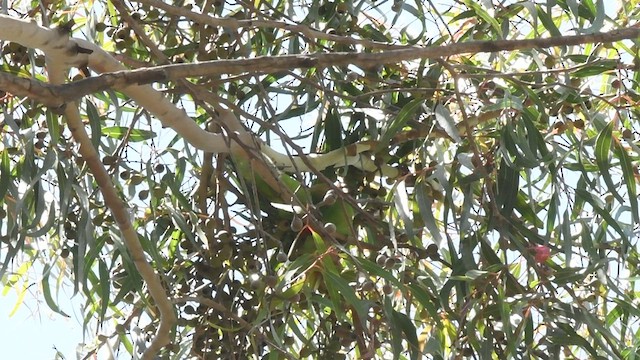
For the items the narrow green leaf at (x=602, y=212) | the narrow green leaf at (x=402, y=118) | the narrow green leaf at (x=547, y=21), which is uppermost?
the narrow green leaf at (x=547, y=21)

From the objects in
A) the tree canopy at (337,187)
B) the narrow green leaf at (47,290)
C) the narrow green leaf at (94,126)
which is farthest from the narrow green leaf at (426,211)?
the narrow green leaf at (47,290)

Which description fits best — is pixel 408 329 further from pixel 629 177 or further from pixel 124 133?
pixel 124 133

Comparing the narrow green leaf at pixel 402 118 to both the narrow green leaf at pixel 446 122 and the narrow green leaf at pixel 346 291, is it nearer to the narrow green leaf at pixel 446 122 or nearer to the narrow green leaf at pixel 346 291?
the narrow green leaf at pixel 446 122

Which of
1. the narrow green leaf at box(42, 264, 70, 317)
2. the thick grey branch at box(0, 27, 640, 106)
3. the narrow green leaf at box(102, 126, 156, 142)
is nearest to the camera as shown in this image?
the thick grey branch at box(0, 27, 640, 106)

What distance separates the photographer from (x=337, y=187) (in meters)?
1.77

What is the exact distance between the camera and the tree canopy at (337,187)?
1.67m

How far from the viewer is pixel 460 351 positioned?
180cm

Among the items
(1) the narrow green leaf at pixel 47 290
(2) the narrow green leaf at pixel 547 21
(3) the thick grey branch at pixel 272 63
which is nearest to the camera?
(3) the thick grey branch at pixel 272 63

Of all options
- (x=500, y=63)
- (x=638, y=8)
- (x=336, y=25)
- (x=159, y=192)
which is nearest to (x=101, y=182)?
(x=159, y=192)

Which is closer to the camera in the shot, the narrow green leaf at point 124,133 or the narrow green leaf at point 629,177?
the narrow green leaf at point 629,177

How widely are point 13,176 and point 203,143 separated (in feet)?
1.32

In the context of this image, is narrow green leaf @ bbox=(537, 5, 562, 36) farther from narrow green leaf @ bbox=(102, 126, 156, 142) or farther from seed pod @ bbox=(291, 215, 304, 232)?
narrow green leaf @ bbox=(102, 126, 156, 142)

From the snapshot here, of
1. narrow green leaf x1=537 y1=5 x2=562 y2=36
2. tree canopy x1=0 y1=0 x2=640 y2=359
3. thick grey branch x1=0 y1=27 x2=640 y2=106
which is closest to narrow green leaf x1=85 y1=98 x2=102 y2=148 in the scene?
tree canopy x1=0 y1=0 x2=640 y2=359

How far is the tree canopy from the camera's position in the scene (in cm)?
167
